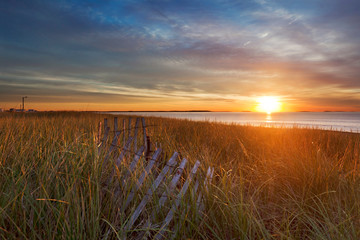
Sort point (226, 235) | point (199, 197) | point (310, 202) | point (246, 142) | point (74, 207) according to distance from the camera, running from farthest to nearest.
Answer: point (246, 142), point (310, 202), point (199, 197), point (226, 235), point (74, 207)

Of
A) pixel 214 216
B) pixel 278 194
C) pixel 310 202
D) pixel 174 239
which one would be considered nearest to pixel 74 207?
pixel 174 239

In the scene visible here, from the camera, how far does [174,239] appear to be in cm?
218

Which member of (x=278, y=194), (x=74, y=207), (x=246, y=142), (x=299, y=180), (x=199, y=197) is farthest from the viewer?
(x=246, y=142)

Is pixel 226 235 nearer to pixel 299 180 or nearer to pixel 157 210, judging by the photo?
pixel 157 210

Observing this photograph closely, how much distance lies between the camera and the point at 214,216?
2.58 metres

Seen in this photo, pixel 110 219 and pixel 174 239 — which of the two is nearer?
pixel 174 239

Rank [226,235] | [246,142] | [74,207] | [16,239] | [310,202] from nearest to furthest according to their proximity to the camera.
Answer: [16,239]
[74,207]
[226,235]
[310,202]
[246,142]

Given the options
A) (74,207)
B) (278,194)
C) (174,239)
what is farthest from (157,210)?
(278,194)

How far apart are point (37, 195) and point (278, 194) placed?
3307mm

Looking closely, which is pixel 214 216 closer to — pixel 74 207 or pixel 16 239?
pixel 74 207

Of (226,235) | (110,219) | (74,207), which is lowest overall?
A: (226,235)

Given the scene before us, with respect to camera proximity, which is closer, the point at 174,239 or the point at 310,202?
the point at 174,239

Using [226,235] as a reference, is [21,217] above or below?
above

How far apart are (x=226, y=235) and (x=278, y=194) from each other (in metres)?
1.55
